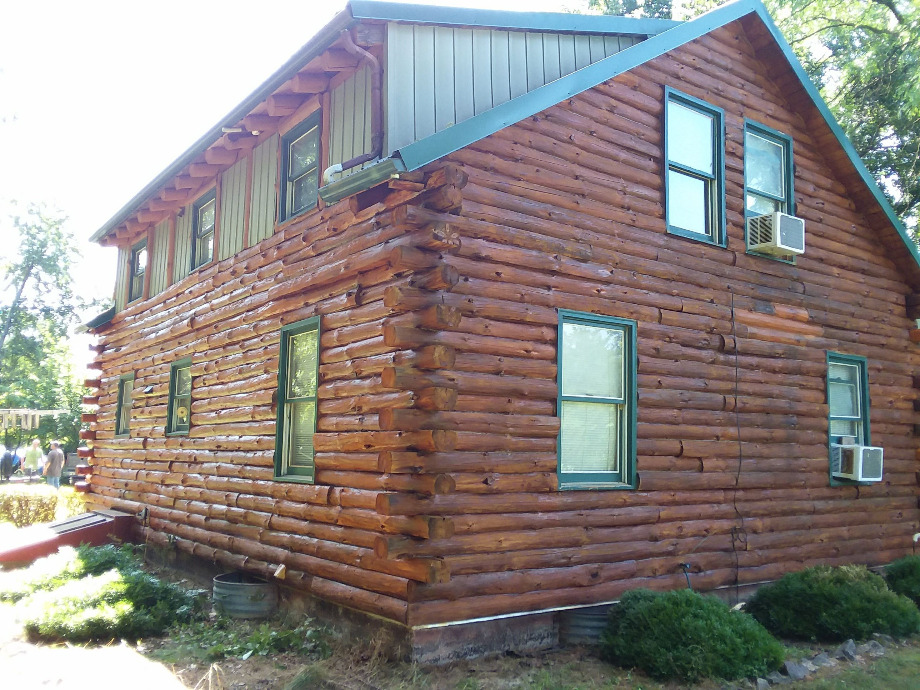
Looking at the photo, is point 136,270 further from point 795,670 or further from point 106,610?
point 795,670

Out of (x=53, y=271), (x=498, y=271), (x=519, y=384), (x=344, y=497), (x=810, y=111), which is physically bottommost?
(x=344, y=497)

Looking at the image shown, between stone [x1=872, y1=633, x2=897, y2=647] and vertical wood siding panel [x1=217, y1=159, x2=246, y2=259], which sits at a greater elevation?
vertical wood siding panel [x1=217, y1=159, x2=246, y2=259]

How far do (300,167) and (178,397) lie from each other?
4.82 meters

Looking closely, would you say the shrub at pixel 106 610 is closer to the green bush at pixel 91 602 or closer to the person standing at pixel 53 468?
the green bush at pixel 91 602

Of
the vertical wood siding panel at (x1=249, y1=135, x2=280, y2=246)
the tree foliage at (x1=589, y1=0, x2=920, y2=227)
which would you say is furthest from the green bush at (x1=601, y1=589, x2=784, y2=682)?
the tree foliage at (x1=589, y1=0, x2=920, y2=227)

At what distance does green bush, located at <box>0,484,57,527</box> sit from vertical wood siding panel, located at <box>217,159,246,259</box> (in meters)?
9.97

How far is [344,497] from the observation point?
7.61 metres

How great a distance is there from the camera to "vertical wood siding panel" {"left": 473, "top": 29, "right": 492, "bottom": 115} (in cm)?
819

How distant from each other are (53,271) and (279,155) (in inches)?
1792

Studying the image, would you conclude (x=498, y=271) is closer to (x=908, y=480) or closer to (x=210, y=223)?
(x=210, y=223)

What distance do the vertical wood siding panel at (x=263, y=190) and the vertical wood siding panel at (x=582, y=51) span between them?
392cm

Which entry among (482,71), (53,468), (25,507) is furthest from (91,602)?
(53,468)

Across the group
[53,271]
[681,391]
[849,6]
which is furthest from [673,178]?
[53,271]

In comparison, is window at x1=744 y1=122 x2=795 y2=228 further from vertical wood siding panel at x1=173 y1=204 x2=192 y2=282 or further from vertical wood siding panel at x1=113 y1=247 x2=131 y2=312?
vertical wood siding panel at x1=113 y1=247 x2=131 y2=312
